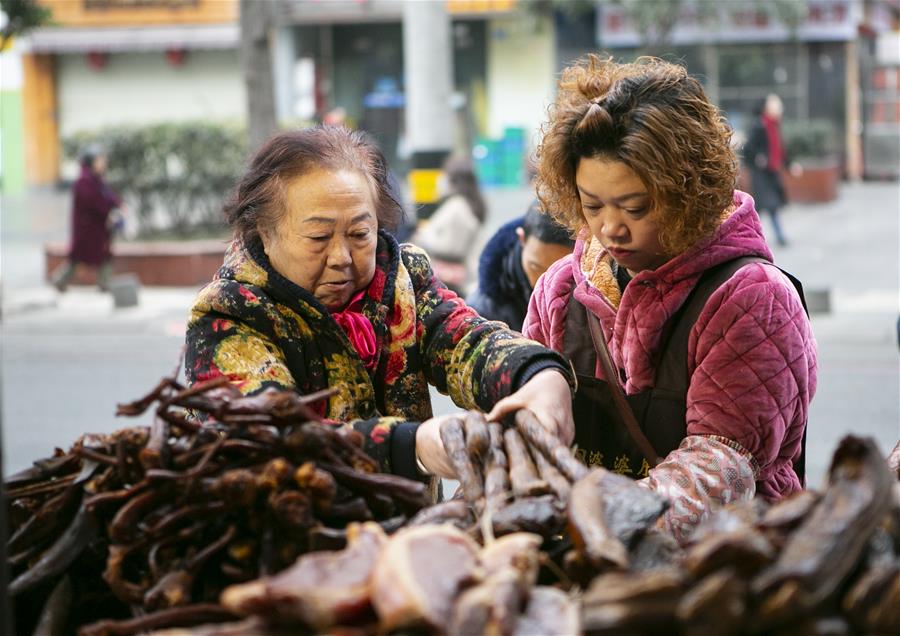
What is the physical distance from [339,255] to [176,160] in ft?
46.5

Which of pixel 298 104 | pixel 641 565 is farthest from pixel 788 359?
pixel 298 104

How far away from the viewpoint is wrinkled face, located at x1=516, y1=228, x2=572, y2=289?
412cm

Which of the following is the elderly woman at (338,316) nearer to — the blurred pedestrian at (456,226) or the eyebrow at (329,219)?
the eyebrow at (329,219)

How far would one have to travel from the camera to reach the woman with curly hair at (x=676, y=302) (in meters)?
2.35

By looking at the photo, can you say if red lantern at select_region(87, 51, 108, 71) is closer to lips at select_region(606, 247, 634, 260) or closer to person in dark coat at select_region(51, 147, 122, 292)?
person in dark coat at select_region(51, 147, 122, 292)

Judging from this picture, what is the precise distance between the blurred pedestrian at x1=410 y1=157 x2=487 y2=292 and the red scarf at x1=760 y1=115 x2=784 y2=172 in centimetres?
879

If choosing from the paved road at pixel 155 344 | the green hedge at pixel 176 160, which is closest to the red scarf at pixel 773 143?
the paved road at pixel 155 344

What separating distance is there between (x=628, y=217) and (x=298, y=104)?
84.6 feet

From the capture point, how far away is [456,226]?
8922 millimetres

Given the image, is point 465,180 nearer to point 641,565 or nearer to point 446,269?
point 446,269

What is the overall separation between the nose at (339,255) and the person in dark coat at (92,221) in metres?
12.2

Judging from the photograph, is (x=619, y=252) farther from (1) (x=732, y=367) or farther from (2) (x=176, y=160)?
(2) (x=176, y=160)

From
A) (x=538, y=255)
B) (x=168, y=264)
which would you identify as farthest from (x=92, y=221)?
(x=538, y=255)

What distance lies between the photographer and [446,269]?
8.76 metres
